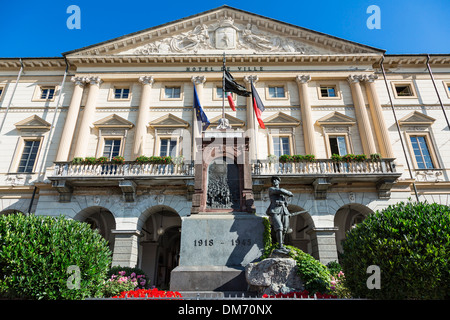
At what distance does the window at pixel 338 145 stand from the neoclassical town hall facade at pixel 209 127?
0.08 m

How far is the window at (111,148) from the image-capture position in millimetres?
19656

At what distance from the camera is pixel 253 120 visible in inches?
791

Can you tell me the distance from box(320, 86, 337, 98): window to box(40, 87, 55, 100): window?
22.0 m

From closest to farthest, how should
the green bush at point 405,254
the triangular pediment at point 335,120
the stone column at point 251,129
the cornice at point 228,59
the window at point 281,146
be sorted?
the green bush at point 405,254 < the stone column at point 251,129 < the window at point 281,146 < the triangular pediment at point 335,120 < the cornice at point 228,59

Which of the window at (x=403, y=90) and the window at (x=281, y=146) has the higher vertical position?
the window at (x=403, y=90)

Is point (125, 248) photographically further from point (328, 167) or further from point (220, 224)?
point (328, 167)

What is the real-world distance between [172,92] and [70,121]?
7.98 m

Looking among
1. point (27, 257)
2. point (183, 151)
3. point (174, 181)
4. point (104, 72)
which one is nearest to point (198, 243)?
point (27, 257)

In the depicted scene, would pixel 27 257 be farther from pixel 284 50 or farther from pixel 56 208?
pixel 284 50

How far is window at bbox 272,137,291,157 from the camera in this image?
64.4 feet

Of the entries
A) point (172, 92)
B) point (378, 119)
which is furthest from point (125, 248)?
point (378, 119)

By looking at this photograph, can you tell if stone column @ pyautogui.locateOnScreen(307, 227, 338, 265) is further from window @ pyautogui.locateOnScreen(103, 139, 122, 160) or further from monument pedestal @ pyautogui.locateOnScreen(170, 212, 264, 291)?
window @ pyautogui.locateOnScreen(103, 139, 122, 160)

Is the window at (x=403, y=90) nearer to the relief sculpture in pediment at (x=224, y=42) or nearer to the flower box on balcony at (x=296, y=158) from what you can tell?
the relief sculpture in pediment at (x=224, y=42)

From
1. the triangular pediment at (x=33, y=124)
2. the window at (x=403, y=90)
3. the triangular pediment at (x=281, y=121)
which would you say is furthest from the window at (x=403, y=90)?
the triangular pediment at (x=33, y=124)
